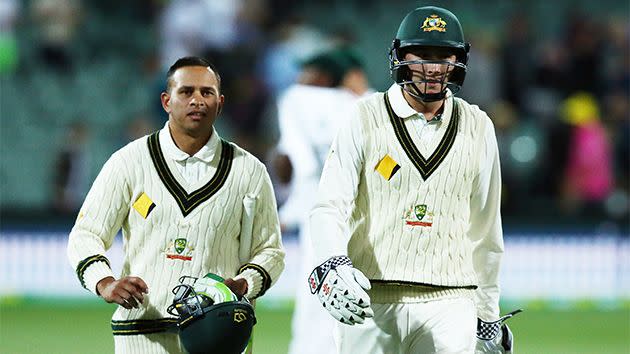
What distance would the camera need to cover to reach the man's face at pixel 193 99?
18.7 ft

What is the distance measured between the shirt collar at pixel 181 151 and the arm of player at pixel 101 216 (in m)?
0.20

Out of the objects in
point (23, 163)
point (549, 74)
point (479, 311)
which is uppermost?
point (549, 74)

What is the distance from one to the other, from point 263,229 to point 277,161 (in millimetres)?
3087

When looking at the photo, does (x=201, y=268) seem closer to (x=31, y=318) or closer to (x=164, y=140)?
(x=164, y=140)

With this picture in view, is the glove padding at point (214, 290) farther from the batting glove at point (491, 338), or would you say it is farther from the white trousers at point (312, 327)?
the white trousers at point (312, 327)

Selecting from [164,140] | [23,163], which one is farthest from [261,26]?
[164,140]

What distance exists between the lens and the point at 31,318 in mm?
13453

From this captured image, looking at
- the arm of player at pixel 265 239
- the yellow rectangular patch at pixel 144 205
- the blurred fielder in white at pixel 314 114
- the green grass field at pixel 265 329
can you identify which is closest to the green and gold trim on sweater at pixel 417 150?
the arm of player at pixel 265 239

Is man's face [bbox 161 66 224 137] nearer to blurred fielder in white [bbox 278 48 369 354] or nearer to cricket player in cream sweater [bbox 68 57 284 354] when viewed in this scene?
cricket player in cream sweater [bbox 68 57 284 354]

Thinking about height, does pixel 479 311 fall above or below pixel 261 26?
below

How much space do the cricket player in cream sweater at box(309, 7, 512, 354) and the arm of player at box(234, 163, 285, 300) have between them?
0.37 meters

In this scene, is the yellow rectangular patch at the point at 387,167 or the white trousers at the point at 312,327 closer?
the yellow rectangular patch at the point at 387,167

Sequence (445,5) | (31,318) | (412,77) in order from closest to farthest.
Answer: (412,77) → (31,318) → (445,5)

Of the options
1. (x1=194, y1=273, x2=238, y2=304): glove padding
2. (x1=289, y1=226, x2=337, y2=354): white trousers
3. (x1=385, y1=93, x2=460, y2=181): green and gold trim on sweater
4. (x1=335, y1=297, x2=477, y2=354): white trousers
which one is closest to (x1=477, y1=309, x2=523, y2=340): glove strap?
(x1=335, y1=297, x2=477, y2=354): white trousers
